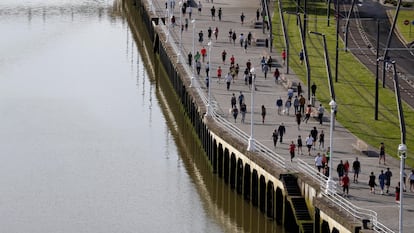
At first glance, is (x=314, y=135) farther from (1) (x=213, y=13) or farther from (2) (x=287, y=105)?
(1) (x=213, y=13)

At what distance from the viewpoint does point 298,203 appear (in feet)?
262

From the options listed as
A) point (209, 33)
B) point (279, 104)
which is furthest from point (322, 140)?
point (209, 33)

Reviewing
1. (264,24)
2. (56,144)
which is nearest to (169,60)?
(264,24)

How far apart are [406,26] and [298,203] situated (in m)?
67.5

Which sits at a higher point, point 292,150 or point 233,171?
point 292,150

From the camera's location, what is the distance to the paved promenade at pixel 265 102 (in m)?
77.2

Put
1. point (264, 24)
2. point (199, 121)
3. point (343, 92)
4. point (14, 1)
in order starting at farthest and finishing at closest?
1. point (14, 1)
2. point (264, 24)
3. point (343, 92)
4. point (199, 121)

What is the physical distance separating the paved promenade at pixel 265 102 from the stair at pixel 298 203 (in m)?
2.20

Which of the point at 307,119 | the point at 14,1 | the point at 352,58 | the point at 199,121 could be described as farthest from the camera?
the point at 14,1

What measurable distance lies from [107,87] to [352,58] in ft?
64.9

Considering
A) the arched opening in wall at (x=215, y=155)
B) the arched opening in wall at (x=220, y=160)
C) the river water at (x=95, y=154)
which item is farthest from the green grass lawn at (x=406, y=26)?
the arched opening in wall at (x=220, y=160)

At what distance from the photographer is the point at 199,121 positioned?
105m

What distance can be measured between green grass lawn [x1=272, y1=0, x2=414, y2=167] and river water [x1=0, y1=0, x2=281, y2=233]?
9754 millimetres

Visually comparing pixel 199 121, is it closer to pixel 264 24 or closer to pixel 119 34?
pixel 264 24
